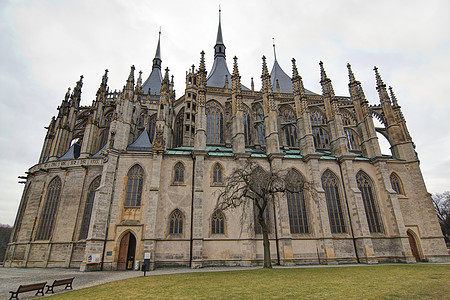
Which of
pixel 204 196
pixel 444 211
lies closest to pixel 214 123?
pixel 204 196

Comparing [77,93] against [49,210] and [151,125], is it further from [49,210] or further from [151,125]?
[49,210]

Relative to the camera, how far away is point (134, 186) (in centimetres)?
2081

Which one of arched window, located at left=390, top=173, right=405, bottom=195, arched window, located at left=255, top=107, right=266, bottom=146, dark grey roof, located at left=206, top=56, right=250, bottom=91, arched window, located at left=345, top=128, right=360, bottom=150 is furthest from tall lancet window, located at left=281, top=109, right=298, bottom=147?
arched window, located at left=390, top=173, right=405, bottom=195

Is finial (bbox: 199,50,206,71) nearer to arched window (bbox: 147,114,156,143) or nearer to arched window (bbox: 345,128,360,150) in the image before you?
arched window (bbox: 147,114,156,143)

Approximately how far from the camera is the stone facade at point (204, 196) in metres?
19.5

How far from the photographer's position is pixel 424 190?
80.3 feet

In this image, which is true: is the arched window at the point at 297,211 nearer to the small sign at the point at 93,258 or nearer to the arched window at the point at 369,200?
the arched window at the point at 369,200

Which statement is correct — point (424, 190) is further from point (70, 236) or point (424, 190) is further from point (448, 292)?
point (70, 236)

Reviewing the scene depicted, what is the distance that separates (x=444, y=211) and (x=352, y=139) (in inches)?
1120

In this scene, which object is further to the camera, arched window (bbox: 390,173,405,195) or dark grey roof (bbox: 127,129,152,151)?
arched window (bbox: 390,173,405,195)

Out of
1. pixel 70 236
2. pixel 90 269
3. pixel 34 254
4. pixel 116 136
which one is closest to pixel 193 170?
pixel 116 136

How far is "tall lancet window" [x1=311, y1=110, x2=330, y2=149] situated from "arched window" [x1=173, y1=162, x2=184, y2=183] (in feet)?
60.3

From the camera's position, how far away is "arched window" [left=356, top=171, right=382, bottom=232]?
75.8ft

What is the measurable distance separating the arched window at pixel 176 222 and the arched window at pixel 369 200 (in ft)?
58.4
